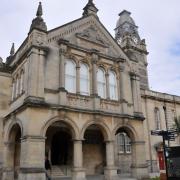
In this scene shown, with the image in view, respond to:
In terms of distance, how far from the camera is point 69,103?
60.2ft

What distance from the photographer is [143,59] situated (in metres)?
45.3

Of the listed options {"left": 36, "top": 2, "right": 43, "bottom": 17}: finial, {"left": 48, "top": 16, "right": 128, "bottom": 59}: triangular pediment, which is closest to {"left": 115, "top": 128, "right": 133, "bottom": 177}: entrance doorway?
{"left": 48, "top": 16, "right": 128, "bottom": 59}: triangular pediment

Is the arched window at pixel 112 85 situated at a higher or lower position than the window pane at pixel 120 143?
higher

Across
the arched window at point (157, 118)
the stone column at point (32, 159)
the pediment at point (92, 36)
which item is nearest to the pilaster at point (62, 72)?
the pediment at point (92, 36)

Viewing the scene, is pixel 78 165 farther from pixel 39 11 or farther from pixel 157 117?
pixel 157 117

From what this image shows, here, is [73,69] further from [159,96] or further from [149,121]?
[159,96]

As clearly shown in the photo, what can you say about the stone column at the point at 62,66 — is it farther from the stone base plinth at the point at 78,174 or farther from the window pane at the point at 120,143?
the window pane at the point at 120,143

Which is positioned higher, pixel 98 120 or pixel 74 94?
pixel 74 94

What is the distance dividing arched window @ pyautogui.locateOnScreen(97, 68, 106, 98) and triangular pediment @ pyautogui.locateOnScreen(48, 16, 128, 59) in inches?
77.0

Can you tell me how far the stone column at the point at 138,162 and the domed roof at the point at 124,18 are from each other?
116 ft

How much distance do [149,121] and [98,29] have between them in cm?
1154

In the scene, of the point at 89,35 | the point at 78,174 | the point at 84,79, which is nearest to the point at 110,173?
the point at 78,174

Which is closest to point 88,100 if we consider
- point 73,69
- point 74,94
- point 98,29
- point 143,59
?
point 74,94

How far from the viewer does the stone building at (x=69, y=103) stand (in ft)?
55.3
